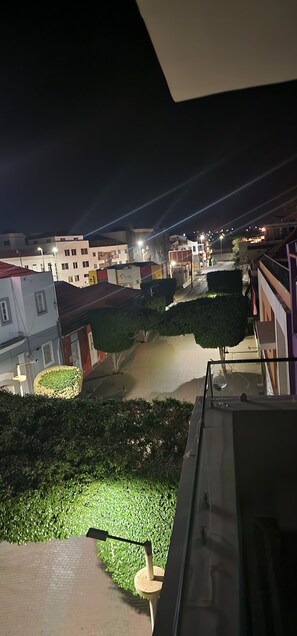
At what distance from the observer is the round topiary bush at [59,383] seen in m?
14.0

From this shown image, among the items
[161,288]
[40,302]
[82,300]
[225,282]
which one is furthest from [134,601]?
[161,288]

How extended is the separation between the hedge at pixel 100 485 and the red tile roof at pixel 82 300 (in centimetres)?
Result: 1189

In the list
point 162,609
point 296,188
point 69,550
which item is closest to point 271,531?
point 162,609

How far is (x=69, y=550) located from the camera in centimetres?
880

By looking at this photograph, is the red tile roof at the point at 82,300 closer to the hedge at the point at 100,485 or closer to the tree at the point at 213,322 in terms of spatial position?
the tree at the point at 213,322

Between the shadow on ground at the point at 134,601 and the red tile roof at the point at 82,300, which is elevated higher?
the red tile roof at the point at 82,300

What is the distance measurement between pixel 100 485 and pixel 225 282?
29959 mm

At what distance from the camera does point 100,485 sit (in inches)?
265

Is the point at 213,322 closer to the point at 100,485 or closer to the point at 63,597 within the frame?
the point at 100,485

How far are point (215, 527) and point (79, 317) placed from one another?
18323 millimetres

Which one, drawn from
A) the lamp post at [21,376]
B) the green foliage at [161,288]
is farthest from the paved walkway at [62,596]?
the green foliage at [161,288]

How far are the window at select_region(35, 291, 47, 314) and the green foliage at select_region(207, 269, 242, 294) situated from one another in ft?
65.6

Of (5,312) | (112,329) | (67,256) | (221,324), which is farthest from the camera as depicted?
(67,256)

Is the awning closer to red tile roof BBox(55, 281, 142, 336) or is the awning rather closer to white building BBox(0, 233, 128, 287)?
red tile roof BBox(55, 281, 142, 336)
